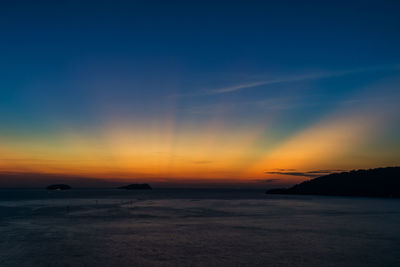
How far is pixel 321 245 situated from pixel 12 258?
26898 millimetres

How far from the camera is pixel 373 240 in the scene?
112ft

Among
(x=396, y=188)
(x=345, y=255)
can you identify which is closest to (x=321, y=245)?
(x=345, y=255)

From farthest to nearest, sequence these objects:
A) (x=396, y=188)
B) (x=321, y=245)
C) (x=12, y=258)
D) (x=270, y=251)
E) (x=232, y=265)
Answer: (x=396, y=188) → (x=321, y=245) → (x=270, y=251) → (x=12, y=258) → (x=232, y=265)

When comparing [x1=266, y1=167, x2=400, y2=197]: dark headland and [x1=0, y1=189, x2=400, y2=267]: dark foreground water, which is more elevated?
[x1=266, y1=167, x2=400, y2=197]: dark headland

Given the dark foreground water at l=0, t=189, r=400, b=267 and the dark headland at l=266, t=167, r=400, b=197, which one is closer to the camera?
the dark foreground water at l=0, t=189, r=400, b=267

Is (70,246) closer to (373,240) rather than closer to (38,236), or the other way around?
(38,236)

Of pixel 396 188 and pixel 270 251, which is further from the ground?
pixel 396 188

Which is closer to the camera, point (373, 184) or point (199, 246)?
point (199, 246)

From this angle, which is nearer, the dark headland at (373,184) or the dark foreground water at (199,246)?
the dark foreground water at (199,246)

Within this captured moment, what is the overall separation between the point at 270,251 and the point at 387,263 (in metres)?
8.93

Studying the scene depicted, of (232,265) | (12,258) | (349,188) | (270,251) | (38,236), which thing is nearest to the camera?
(232,265)

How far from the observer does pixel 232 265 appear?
24.3 meters

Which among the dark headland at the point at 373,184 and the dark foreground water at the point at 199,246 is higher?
the dark headland at the point at 373,184

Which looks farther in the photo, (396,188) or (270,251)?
(396,188)
